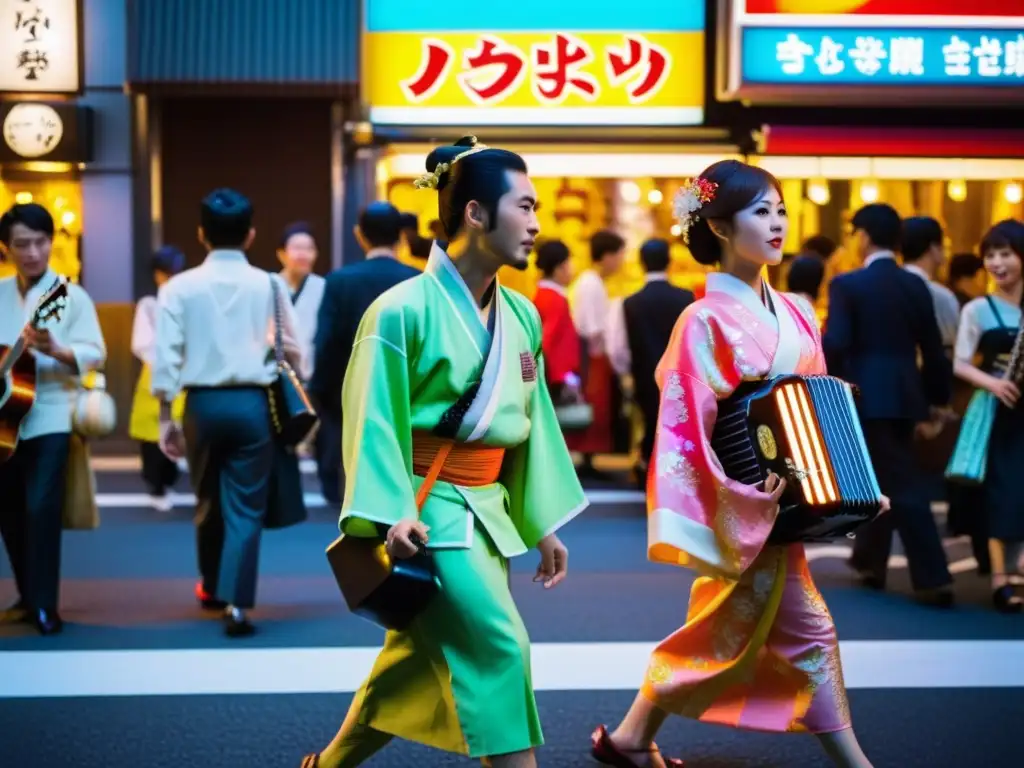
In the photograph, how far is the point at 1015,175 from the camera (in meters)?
12.7

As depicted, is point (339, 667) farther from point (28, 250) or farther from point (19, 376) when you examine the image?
point (28, 250)

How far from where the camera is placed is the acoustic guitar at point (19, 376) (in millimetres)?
6031

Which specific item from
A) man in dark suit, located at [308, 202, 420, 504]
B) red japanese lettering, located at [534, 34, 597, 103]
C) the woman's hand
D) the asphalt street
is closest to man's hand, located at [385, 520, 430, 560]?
the woman's hand

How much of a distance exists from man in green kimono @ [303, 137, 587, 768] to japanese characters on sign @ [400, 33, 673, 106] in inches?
334

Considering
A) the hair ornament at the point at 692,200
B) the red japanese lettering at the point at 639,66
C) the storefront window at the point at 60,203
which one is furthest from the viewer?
the storefront window at the point at 60,203

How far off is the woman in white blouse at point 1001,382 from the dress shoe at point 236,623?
141 inches

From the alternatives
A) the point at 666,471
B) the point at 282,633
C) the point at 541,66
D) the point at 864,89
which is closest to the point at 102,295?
the point at 541,66

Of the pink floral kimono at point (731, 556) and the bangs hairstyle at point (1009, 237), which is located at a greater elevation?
the bangs hairstyle at point (1009, 237)

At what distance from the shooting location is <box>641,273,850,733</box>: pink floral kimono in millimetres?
4145

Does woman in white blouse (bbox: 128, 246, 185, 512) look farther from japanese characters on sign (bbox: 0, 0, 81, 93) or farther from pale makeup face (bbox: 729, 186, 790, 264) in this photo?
pale makeup face (bbox: 729, 186, 790, 264)

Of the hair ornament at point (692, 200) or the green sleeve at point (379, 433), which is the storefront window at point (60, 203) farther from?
the green sleeve at point (379, 433)

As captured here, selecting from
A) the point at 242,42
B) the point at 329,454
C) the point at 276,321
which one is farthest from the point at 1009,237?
the point at 242,42

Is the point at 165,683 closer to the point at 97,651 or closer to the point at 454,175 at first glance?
the point at 97,651

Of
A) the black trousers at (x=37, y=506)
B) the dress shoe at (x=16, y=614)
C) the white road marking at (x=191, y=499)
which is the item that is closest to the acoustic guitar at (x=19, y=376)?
the black trousers at (x=37, y=506)
